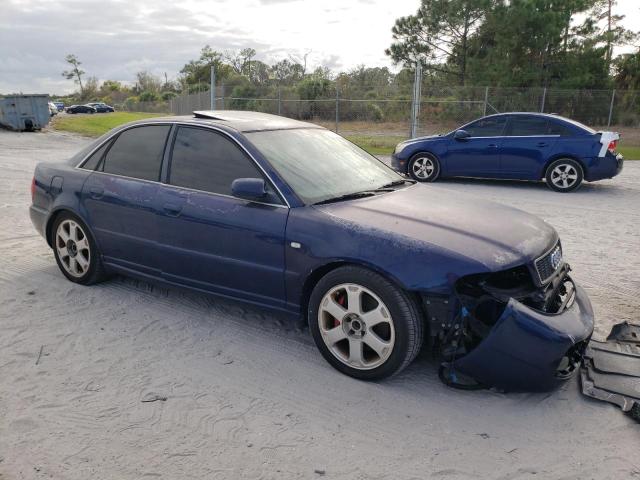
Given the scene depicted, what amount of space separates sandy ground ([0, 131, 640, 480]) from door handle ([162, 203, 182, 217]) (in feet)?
2.80

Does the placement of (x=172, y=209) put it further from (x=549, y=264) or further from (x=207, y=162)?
(x=549, y=264)

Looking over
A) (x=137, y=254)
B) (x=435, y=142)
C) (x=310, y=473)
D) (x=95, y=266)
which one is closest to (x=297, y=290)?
(x=310, y=473)

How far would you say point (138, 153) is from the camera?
466 centimetres

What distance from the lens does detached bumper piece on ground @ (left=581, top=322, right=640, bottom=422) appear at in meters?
3.27

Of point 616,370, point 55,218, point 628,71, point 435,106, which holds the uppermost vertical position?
point 628,71

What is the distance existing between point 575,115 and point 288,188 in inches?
903

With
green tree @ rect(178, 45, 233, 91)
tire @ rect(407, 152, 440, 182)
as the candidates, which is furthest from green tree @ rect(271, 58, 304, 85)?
tire @ rect(407, 152, 440, 182)

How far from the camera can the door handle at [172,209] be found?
13.8 feet

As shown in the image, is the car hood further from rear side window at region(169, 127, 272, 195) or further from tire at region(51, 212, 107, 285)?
tire at region(51, 212, 107, 285)

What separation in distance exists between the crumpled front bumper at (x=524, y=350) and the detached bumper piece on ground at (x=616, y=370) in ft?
0.90

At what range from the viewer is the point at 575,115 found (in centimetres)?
2336

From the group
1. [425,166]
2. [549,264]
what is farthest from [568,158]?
[549,264]

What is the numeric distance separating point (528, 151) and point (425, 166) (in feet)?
6.64

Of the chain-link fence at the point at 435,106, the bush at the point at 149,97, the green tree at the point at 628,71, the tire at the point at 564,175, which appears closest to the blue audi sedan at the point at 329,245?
the tire at the point at 564,175
